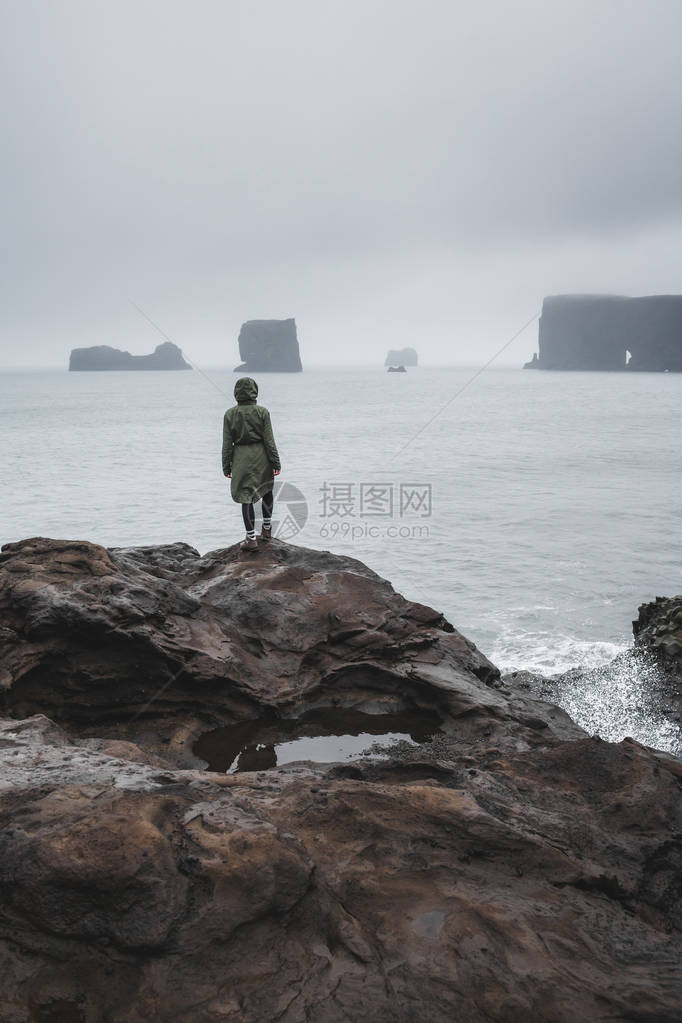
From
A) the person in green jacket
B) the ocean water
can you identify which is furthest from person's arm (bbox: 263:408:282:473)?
the ocean water

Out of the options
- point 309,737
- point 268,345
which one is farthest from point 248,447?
point 268,345

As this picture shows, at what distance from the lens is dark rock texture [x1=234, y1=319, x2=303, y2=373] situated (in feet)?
579

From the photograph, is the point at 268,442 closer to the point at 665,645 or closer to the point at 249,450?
the point at 249,450

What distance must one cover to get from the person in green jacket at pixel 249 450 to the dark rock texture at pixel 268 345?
171824mm

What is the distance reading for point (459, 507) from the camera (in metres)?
32.4

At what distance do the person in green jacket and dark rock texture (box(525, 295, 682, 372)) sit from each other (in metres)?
174

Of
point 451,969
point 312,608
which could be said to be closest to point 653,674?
point 312,608

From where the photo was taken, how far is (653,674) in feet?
38.0

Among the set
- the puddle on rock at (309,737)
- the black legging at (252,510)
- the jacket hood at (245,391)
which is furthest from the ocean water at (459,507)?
the jacket hood at (245,391)

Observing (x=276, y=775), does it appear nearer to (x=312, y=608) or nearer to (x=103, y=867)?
(x=103, y=867)

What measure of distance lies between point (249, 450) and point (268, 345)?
7011 inches

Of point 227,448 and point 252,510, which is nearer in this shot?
point 227,448

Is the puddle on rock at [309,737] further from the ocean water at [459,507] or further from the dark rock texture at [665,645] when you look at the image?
the dark rock texture at [665,645]

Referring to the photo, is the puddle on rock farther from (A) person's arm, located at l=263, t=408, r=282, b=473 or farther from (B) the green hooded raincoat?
(A) person's arm, located at l=263, t=408, r=282, b=473
